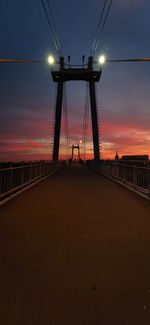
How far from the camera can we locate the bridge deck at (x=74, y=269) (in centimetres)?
276

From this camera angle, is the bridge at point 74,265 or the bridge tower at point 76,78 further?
the bridge tower at point 76,78

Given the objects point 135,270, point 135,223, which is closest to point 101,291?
point 135,270

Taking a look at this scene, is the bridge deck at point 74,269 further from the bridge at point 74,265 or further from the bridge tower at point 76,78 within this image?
the bridge tower at point 76,78

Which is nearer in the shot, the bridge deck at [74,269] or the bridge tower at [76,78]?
the bridge deck at [74,269]

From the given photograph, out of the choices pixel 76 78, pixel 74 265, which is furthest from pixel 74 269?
pixel 76 78

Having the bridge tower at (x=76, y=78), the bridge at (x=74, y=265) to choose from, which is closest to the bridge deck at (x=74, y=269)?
the bridge at (x=74, y=265)

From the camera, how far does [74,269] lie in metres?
3.75

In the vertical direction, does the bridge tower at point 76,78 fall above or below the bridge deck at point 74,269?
above

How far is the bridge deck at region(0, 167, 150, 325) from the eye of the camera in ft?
9.05

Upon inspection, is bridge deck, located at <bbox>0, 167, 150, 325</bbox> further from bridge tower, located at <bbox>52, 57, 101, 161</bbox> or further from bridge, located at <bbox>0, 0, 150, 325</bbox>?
bridge tower, located at <bbox>52, 57, 101, 161</bbox>

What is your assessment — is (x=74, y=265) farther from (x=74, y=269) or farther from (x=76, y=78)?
(x=76, y=78)

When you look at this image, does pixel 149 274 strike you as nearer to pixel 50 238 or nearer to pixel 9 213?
pixel 50 238

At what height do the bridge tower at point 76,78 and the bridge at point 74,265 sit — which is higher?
the bridge tower at point 76,78

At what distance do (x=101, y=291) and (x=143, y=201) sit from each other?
6.79 meters
